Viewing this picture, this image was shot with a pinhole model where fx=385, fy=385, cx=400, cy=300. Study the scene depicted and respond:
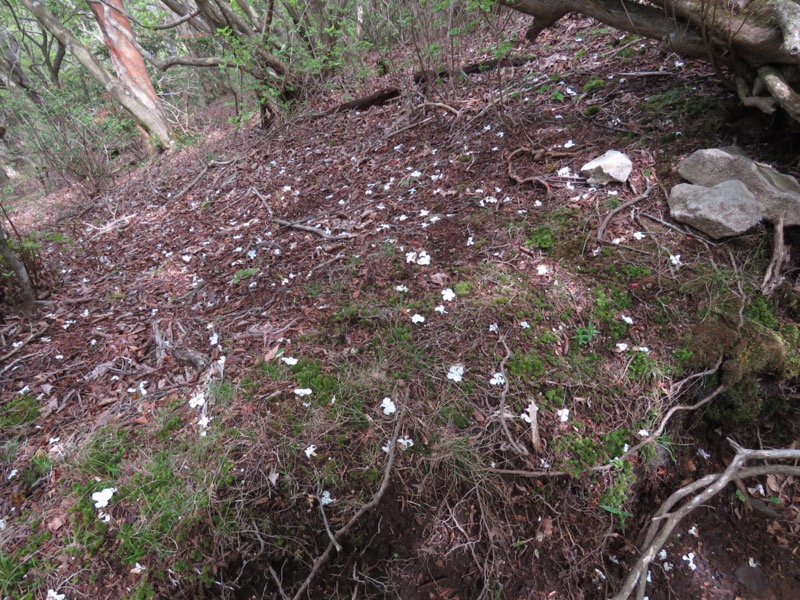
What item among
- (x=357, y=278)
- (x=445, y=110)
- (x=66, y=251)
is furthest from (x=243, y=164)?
(x=357, y=278)

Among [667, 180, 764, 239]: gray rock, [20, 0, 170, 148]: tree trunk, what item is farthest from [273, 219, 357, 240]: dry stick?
[20, 0, 170, 148]: tree trunk

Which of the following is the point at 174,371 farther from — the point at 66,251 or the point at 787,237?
the point at 787,237

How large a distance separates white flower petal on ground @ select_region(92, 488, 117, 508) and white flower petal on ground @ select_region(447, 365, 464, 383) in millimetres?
2288

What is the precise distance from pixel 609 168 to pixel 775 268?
1448mm

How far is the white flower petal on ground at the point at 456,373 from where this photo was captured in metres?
2.69

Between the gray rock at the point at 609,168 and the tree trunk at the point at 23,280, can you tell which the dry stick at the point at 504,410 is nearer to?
the gray rock at the point at 609,168

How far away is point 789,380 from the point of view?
273 centimetres

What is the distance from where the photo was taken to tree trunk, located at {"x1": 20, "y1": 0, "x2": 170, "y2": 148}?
9.73 metres

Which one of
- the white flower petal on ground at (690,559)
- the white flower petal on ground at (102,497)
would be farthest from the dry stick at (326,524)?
the white flower petal on ground at (690,559)

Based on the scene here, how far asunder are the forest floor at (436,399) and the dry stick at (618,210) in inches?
1.8

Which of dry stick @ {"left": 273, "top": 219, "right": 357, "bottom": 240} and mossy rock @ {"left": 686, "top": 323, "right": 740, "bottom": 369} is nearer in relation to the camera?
mossy rock @ {"left": 686, "top": 323, "right": 740, "bottom": 369}

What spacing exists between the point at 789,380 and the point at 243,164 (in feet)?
24.6

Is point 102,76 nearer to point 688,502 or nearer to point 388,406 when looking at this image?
point 388,406

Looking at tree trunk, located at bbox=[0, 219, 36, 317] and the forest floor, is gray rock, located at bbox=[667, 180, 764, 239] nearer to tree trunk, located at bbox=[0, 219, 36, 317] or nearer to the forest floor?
the forest floor
